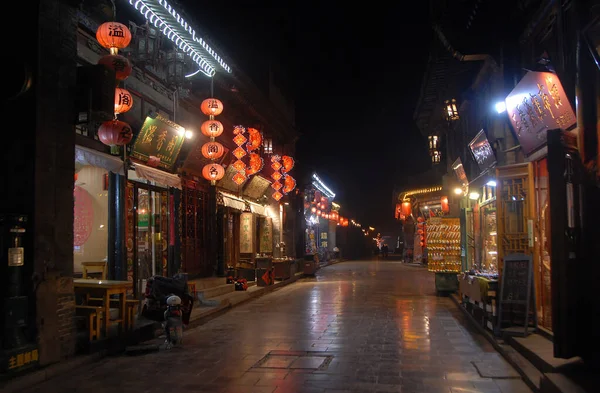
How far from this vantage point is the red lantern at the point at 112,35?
10.4 meters

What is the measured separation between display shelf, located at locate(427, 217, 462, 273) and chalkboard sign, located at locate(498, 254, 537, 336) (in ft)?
26.6

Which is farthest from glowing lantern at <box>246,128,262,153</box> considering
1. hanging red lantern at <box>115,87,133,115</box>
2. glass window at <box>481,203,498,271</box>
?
hanging red lantern at <box>115,87,133,115</box>

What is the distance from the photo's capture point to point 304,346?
32.1 feet

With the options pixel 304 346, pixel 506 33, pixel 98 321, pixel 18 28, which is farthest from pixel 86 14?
pixel 506 33

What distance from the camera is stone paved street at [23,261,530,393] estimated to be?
7150 mm

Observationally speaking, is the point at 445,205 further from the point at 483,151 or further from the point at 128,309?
the point at 128,309

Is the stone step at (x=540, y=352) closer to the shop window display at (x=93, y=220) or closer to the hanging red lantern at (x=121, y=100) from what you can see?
the hanging red lantern at (x=121, y=100)

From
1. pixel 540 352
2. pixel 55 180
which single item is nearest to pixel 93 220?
pixel 55 180

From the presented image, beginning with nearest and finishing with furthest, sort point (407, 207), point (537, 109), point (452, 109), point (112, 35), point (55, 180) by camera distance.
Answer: point (55, 180), point (537, 109), point (112, 35), point (452, 109), point (407, 207)

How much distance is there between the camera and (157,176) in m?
14.1

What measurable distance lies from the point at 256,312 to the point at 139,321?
445cm

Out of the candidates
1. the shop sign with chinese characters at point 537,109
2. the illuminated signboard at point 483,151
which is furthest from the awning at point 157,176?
the shop sign with chinese characters at point 537,109

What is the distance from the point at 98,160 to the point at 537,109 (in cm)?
913

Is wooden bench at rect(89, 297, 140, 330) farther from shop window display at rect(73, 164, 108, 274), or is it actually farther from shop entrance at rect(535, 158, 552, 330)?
shop entrance at rect(535, 158, 552, 330)
